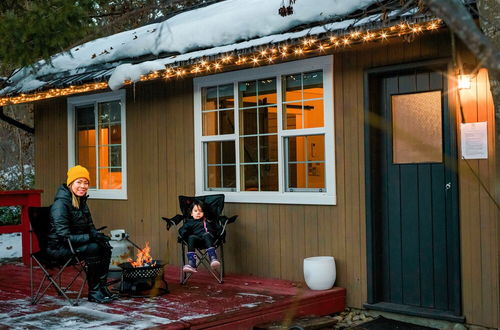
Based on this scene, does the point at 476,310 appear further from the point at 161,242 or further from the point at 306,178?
the point at 161,242

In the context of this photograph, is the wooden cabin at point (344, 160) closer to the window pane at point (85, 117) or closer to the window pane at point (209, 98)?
the window pane at point (209, 98)

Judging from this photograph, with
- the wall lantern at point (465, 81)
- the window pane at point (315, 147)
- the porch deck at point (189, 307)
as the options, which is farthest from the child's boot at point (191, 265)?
the wall lantern at point (465, 81)

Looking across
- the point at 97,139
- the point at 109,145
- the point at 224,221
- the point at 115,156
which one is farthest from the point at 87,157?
the point at 224,221

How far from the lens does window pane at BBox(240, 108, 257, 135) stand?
22.6 feet

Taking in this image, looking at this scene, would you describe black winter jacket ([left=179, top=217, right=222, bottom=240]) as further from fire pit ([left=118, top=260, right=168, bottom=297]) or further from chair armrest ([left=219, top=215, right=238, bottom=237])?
fire pit ([left=118, top=260, right=168, bottom=297])

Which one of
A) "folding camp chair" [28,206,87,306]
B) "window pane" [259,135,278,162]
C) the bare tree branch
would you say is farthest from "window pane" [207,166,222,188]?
the bare tree branch

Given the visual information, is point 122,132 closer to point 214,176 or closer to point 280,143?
point 214,176

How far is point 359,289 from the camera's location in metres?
5.95

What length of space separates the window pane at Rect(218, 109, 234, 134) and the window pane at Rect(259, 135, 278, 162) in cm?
46

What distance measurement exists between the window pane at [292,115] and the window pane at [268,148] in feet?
0.68

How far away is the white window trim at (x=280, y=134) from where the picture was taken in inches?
242

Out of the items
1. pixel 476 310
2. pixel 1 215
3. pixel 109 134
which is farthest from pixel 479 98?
pixel 1 215

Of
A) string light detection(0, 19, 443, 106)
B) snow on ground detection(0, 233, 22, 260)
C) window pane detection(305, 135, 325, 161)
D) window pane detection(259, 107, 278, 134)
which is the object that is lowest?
snow on ground detection(0, 233, 22, 260)

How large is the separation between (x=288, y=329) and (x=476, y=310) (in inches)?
59.4
